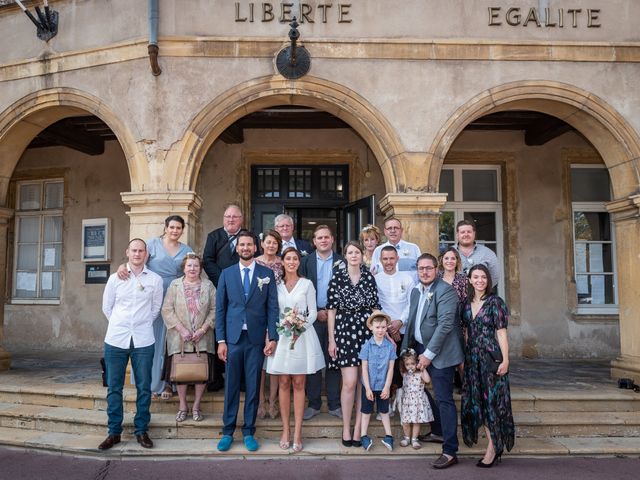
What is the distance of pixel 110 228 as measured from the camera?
27.7 ft

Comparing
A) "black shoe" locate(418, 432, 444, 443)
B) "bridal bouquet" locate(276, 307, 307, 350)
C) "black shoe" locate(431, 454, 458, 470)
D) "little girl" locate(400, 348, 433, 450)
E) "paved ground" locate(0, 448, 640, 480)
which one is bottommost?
"paved ground" locate(0, 448, 640, 480)

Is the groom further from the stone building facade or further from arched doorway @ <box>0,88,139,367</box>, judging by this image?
arched doorway @ <box>0,88,139,367</box>

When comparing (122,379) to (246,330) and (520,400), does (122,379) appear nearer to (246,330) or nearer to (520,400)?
(246,330)

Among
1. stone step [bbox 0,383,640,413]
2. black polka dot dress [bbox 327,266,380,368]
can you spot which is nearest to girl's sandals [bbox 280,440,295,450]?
black polka dot dress [bbox 327,266,380,368]

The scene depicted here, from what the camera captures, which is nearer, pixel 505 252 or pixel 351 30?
pixel 351 30

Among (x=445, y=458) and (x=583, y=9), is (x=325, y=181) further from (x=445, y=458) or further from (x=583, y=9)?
(x=445, y=458)

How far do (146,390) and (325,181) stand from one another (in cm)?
478

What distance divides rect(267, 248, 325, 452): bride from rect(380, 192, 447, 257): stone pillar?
5.31 ft

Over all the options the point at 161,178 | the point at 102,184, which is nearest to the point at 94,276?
the point at 102,184

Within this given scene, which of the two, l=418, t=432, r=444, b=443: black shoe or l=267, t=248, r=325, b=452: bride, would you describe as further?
l=418, t=432, r=444, b=443: black shoe

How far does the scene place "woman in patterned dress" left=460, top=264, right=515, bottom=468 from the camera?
406 centimetres

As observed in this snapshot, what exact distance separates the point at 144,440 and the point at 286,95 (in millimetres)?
3686

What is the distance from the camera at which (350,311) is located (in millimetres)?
4402

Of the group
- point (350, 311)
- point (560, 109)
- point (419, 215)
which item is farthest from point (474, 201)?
point (350, 311)
